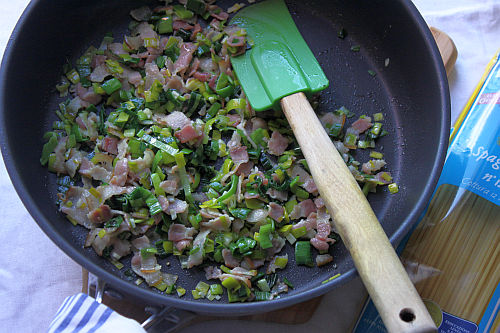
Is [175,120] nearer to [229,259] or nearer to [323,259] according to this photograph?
[229,259]

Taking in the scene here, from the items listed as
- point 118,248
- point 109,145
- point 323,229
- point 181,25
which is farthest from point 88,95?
point 323,229

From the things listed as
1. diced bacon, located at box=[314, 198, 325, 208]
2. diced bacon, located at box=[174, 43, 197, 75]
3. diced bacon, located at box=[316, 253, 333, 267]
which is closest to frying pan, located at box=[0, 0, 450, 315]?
diced bacon, located at box=[316, 253, 333, 267]

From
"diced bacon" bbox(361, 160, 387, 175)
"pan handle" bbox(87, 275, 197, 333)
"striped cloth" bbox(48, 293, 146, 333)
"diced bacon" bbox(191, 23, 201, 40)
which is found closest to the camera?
"striped cloth" bbox(48, 293, 146, 333)

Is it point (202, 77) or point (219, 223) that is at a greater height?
point (202, 77)

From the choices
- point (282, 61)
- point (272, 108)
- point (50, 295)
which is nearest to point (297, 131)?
point (272, 108)

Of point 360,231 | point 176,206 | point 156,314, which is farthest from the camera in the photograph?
point 176,206

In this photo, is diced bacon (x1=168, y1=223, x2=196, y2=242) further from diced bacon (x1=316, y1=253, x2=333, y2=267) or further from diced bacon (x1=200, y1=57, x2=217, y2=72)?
diced bacon (x1=200, y1=57, x2=217, y2=72)

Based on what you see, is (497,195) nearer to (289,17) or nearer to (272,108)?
(272,108)
